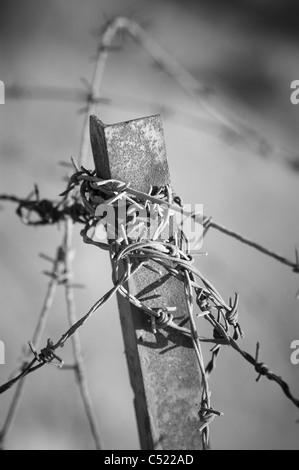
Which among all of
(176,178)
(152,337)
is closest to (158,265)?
(152,337)

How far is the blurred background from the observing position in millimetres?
3877

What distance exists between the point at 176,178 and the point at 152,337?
339cm

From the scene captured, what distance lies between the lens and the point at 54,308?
13.2 feet

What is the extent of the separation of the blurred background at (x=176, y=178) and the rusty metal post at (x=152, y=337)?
1.86 meters

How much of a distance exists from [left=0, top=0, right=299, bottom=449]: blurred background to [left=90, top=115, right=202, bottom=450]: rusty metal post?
186 centimetres

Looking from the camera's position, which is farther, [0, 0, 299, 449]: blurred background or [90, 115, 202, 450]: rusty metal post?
[0, 0, 299, 449]: blurred background

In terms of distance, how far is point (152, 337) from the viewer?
1.04 m

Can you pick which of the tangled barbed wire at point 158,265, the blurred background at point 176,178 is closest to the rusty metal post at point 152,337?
the tangled barbed wire at point 158,265

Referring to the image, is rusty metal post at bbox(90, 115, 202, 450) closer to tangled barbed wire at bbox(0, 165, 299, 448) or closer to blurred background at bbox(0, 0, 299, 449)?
tangled barbed wire at bbox(0, 165, 299, 448)

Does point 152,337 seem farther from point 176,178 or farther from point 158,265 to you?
point 176,178

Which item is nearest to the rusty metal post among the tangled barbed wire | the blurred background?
the tangled barbed wire
